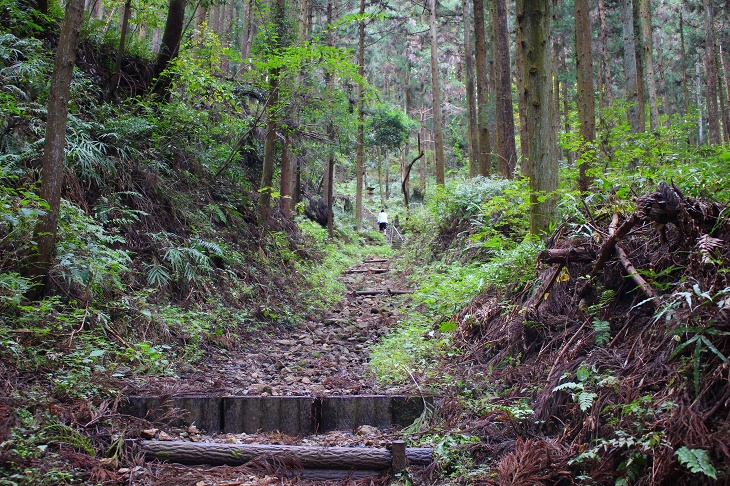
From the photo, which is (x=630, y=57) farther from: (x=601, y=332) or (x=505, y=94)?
(x=601, y=332)

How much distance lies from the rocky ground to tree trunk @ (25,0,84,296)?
6.50 ft

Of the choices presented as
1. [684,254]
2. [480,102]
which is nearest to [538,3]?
[684,254]

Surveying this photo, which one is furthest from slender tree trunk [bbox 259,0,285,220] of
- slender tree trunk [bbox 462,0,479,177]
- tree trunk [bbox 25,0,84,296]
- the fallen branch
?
slender tree trunk [bbox 462,0,479,177]

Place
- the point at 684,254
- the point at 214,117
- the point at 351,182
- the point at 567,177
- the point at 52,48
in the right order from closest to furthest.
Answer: the point at 684,254, the point at 52,48, the point at 214,117, the point at 567,177, the point at 351,182

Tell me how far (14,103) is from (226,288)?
4113 mm

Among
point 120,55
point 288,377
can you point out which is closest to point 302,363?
point 288,377

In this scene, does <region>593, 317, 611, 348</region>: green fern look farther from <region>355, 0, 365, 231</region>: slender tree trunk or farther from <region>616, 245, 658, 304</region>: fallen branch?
<region>355, 0, 365, 231</region>: slender tree trunk

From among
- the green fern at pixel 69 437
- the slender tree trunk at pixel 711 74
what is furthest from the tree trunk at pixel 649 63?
the green fern at pixel 69 437

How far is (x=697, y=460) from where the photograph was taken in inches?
95.1

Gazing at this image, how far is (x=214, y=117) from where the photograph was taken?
10914 mm

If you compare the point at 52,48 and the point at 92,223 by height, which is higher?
the point at 52,48

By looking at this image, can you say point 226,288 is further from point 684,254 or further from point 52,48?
point 684,254

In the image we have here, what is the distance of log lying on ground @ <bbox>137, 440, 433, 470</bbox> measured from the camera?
3691 mm

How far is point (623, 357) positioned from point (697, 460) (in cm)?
127
